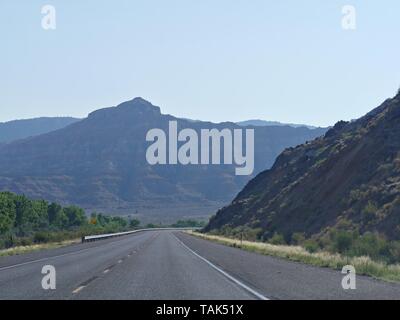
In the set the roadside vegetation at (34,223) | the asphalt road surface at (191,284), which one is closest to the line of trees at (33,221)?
the roadside vegetation at (34,223)

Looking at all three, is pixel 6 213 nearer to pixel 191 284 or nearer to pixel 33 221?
pixel 33 221

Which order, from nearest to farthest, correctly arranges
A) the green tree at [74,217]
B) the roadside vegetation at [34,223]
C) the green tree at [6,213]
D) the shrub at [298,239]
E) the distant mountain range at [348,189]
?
the distant mountain range at [348,189]
the shrub at [298,239]
the roadside vegetation at [34,223]
the green tree at [6,213]
the green tree at [74,217]

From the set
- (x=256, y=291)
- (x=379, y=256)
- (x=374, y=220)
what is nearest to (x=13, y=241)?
(x=374, y=220)

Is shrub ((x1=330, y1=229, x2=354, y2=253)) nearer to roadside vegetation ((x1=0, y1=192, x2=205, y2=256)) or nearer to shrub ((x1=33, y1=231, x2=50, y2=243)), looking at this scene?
roadside vegetation ((x1=0, y1=192, x2=205, y2=256))

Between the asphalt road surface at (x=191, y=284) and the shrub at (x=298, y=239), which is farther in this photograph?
the shrub at (x=298, y=239)

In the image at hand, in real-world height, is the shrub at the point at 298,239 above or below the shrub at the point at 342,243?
below

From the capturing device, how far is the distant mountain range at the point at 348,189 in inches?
1869

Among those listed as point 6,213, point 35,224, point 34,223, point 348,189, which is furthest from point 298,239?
point 34,223

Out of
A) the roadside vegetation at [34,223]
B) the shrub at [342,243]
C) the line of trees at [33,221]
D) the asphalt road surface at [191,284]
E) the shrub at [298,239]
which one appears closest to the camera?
the asphalt road surface at [191,284]

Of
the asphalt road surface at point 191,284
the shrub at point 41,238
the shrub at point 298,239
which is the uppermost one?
the asphalt road surface at point 191,284

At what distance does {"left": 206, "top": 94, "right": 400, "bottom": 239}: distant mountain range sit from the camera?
156 feet

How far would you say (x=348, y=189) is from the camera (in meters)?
A: 57.2

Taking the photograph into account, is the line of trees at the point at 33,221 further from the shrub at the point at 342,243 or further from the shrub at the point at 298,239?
the shrub at the point at 342,243
